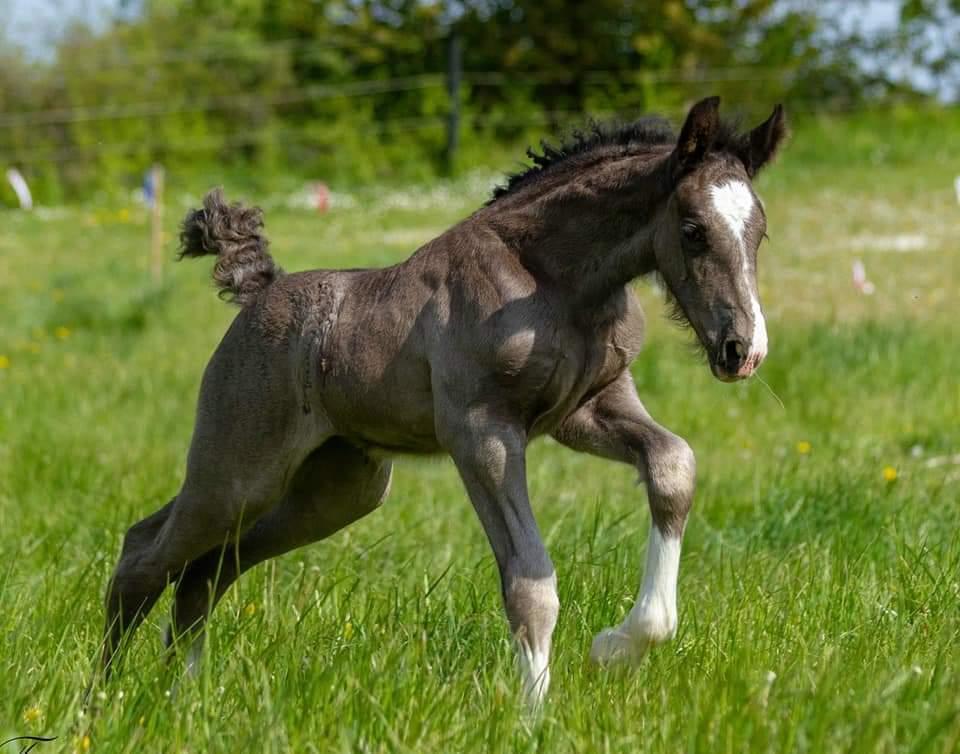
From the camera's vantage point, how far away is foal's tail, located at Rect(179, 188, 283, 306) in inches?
186

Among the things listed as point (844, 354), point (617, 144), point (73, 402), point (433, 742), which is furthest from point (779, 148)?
point (73, 402)

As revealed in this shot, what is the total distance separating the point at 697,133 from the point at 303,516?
69.3 inches

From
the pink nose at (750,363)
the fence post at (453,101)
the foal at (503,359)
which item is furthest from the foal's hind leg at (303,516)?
the fence post at (453,101)

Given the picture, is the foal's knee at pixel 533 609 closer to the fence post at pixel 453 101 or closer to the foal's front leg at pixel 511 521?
the foal's front leg at pixel 511 521

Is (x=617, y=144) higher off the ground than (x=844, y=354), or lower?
higher

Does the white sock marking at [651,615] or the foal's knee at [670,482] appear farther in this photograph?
the foal's knee at [670,482]

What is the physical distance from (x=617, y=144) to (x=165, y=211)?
55.0 ft

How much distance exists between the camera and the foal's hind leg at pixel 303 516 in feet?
14.9

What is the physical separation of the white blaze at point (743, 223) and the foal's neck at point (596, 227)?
19 centimetres

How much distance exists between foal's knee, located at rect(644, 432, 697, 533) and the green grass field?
342 mm

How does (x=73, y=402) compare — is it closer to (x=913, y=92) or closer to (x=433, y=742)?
(x=433, y=742)

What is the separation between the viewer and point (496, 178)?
69.2 feet

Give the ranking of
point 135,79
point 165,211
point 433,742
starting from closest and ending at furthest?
point 433,742 → point 165,211 → point 135,79

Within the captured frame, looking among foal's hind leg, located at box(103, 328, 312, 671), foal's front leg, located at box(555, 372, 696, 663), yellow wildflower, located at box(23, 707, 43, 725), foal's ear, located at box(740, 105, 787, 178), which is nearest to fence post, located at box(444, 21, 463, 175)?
foal's hind leg, located at box(103, 328, 312, 671)
